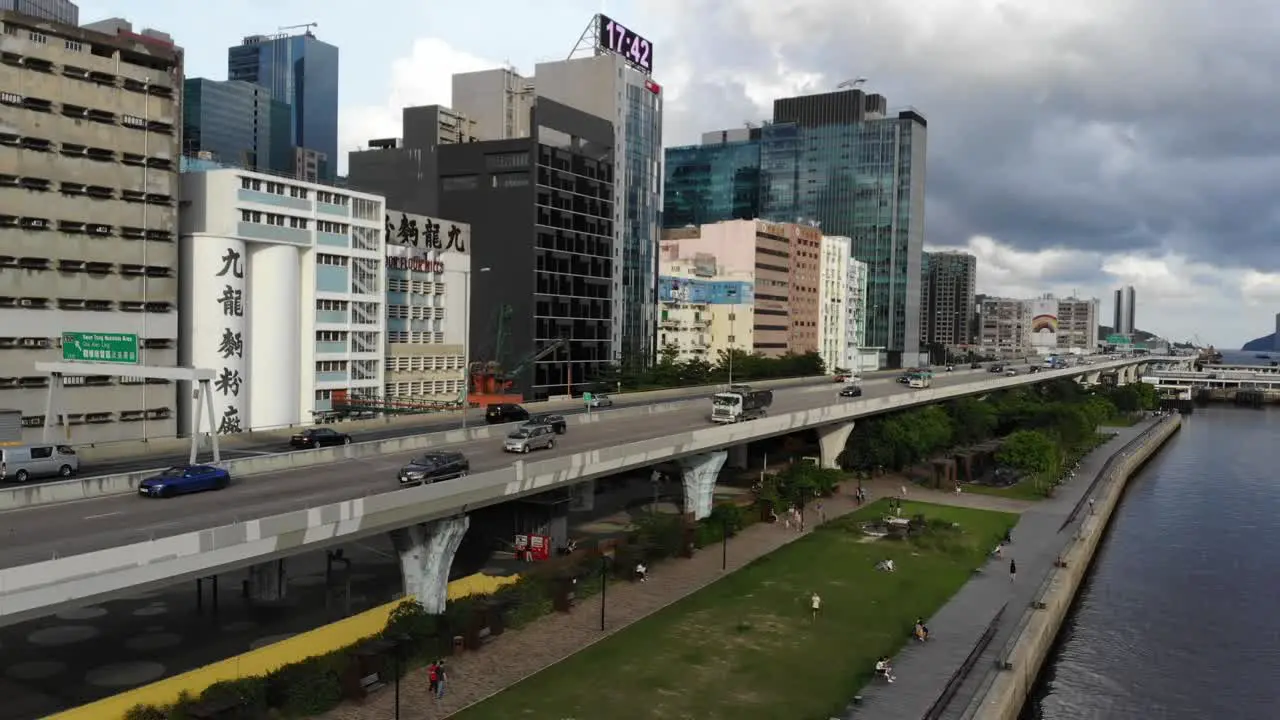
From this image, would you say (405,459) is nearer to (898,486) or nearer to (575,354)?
(898,486)

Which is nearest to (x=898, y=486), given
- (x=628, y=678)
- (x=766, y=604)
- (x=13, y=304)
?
(x=766, y=604)

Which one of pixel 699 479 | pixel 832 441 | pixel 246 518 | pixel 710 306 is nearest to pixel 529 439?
pixel 699 479

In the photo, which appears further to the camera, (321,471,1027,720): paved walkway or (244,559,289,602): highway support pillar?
(244,559,289,602): highway support pillar

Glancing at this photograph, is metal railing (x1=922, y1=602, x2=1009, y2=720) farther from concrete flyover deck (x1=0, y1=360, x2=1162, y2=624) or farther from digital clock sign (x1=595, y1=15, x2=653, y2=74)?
digital clock sign (x1=595, y1=15, x2=653, y2=74)

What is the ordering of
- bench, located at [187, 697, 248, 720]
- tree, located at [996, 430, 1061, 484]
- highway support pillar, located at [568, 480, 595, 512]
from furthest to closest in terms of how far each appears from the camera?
tree, located at [996, 430, 1061, 484] → highway support pillar, located at [568, 480, 595, 512] → bench, located at [187, 697, 248, 720]

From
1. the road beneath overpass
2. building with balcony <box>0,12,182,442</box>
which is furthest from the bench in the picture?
building with balcony <box>0,12,182,442</box>

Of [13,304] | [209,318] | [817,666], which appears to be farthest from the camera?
[209,318]
